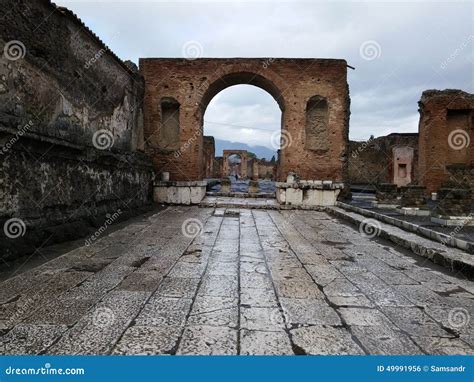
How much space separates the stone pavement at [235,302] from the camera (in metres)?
2.19

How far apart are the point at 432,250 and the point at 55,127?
569cm

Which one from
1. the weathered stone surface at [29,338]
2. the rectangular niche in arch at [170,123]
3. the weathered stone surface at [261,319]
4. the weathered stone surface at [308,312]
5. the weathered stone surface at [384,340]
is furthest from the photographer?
the rectangular niche in arch at [170,123]

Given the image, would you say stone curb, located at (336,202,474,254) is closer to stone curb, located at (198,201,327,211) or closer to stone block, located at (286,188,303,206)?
stone curb, located at (198,201,327,211)

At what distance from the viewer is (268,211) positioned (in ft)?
33.8

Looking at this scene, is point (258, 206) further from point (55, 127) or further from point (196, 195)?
point (55, 127)

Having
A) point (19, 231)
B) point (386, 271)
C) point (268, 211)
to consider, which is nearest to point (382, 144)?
point (268, 211)

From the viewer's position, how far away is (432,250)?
4.55 metres

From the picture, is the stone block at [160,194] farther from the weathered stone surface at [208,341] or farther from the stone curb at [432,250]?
the weathered stone surface at [208,341]

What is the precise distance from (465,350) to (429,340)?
0.65 feet

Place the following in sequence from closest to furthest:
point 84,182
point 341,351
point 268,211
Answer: point 341,351
point 84,182
point 268,211

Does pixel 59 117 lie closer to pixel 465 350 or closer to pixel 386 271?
pixel 386 271

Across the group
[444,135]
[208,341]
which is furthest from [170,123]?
[444,135]

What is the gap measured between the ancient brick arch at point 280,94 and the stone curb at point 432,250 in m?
5.51

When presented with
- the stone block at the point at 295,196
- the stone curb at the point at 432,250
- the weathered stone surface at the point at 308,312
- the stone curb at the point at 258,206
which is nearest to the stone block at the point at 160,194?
the stone curb at the point at 258,206
